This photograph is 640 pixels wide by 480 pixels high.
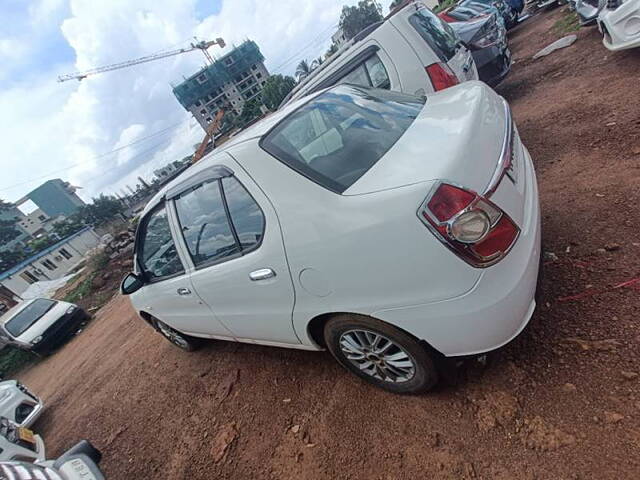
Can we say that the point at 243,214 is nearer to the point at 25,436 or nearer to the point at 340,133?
the point at 340,133

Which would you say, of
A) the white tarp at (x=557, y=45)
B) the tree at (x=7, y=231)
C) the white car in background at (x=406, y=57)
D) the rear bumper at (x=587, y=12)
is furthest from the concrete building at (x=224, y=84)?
the white car in background at (x=406, y=57)

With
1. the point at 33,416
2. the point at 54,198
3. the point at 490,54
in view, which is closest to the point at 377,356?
the point at 490,54

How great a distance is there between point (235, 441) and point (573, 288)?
2750mm

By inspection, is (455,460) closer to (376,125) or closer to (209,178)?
(376,125)

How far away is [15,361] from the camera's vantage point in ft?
31.2

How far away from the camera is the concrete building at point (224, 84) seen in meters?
74.4

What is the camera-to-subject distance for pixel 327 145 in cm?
195

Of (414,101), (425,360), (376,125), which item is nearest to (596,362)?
(425,360)

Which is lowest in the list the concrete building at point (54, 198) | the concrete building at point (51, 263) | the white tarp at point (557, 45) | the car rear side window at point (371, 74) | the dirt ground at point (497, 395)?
the dirt ground at point (497, 395)

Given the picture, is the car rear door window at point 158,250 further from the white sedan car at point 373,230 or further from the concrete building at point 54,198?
the concrete building at point 54,198

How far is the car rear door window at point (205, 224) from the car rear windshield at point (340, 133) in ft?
1.93

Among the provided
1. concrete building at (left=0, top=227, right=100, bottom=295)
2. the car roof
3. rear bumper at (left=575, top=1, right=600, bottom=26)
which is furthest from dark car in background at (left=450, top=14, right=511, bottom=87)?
concrete building at (left=0, top=227, right=100, bottom=295)

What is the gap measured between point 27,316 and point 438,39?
11.7 meters

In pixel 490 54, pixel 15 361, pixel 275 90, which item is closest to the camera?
pixel 490 54
